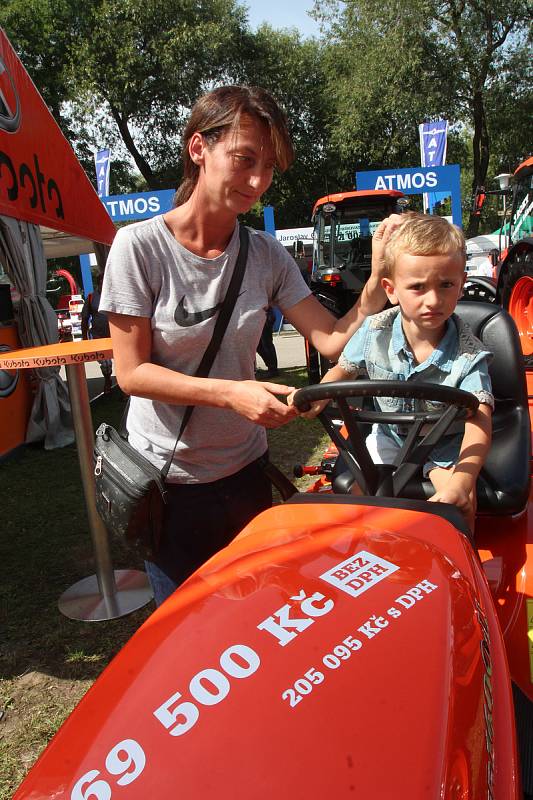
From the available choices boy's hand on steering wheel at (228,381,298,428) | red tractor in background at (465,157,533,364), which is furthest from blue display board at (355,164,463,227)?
boy's hand on steering wheel at (228,381,298,428)

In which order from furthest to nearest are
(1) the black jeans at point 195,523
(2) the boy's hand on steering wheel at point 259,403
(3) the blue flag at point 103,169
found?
1. (3) the blue flag at point 103,169
2. (1) the black jeans at point 195,523
3. (2) the boy's hand on steering wheel at point 259,403

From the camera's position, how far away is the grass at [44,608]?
2209mm

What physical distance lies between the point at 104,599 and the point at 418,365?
1.93m

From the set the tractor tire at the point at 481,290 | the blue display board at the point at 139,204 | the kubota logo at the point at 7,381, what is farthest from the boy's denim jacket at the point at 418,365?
the blue display board at the point at 139,204

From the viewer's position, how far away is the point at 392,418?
1.64 meters

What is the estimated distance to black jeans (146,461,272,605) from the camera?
1.59 meters

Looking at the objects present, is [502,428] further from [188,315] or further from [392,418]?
[188,315]

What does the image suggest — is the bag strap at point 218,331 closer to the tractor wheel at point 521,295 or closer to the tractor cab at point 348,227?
the tractor wheel at point 521,295

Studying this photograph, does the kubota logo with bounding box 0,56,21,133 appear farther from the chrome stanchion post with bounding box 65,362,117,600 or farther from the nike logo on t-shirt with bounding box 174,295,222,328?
the nike logo on t-shirt with bounding box 174,295,222,328

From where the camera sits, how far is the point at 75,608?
293cm

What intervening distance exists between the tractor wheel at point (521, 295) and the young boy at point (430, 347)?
424 centimetres

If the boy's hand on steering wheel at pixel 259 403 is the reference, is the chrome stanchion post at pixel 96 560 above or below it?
below

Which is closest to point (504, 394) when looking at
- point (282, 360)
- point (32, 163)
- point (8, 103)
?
point (32, 163)

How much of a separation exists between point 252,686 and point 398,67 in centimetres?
2206
